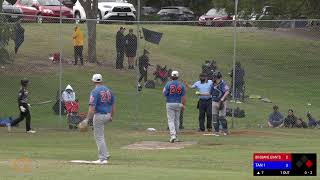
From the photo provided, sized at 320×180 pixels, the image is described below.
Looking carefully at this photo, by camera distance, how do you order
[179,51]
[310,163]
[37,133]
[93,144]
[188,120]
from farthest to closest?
[179,51] < [188,120] < [37,133] < [93,144] < [310,163]

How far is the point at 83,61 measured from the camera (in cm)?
3394

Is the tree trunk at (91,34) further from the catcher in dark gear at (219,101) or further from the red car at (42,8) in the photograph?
the catcher in dark gear at (219,101)

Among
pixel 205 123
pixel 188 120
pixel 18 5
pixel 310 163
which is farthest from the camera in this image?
pixel 18 5

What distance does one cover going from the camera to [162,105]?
3020 centimetres

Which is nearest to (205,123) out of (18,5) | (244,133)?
(244,133)

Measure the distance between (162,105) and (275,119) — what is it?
4945 millimetres

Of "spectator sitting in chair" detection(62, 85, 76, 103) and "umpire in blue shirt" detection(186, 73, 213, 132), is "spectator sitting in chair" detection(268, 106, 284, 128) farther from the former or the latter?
"spectator sitting in chair" detection(62, 85, 76, 103)

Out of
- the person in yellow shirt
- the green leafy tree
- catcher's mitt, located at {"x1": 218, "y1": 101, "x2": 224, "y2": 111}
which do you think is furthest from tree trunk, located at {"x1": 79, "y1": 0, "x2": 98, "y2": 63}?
catcher's mitt, located at {"x1": 218, "y1": 101, "x2": 224, "y2": 111}

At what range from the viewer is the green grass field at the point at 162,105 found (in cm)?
1611

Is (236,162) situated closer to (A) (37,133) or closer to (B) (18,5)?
(A) (37,133)

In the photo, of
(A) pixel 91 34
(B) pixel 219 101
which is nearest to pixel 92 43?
(A) pixel 91 34

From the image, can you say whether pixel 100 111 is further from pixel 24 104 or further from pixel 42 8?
pixel 42 8

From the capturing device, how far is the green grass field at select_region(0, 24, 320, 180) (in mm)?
16109

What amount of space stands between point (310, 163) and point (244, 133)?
11361mm
